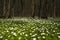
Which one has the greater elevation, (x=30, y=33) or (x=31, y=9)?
(x=30, y=33)

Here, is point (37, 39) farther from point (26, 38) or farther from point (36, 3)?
point (36, 3)

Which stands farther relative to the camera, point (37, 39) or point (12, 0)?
point (12, 0)

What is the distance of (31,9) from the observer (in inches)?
731

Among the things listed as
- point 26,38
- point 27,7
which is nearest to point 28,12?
point 27,7

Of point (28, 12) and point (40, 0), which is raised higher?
point (40, 0)

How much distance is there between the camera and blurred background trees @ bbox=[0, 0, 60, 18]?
1850 centimetres

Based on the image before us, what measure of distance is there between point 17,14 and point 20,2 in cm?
151

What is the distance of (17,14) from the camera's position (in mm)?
18828

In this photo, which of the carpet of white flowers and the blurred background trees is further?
the blurred background trees

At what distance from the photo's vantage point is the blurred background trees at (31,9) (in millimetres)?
18500

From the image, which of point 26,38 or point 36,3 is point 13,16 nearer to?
point 36,3

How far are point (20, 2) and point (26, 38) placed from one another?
1382 centimetres

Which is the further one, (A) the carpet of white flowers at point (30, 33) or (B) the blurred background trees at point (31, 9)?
(B) the blurred background trees at point (31, 9)

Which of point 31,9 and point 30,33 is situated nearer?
point 30,33
